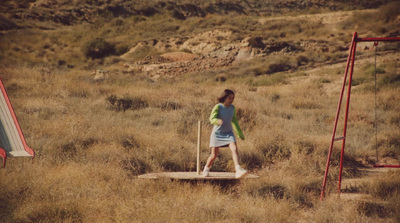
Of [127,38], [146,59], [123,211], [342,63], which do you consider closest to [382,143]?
[123,211]

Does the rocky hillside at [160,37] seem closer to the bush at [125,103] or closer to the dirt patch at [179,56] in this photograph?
the dirt patch at [179,56]

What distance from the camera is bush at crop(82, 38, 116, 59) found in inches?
1152

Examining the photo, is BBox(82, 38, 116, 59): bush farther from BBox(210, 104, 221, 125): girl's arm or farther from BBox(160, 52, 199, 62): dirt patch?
BBox(210, 104, 221, 125): girl's arm

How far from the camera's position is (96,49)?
2970 cm

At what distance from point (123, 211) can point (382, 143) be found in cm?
706

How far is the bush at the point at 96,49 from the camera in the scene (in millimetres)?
29250

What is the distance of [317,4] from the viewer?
61.3 meters

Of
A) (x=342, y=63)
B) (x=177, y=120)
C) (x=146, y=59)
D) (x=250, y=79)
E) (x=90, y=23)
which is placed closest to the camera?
(x=177, y=120)

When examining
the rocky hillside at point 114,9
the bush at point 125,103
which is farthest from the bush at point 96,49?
the bush at point 125,103

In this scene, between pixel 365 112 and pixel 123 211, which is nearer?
pixel 123 211

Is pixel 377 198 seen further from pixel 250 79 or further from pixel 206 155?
pixel 250 79

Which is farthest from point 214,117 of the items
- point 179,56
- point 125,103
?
point 179,56

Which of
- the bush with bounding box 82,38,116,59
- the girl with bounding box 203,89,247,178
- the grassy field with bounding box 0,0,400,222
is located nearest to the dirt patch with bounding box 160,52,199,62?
the bush with bounding box 82,38,116,59

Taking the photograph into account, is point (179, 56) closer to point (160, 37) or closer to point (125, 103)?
point (160, 37)
